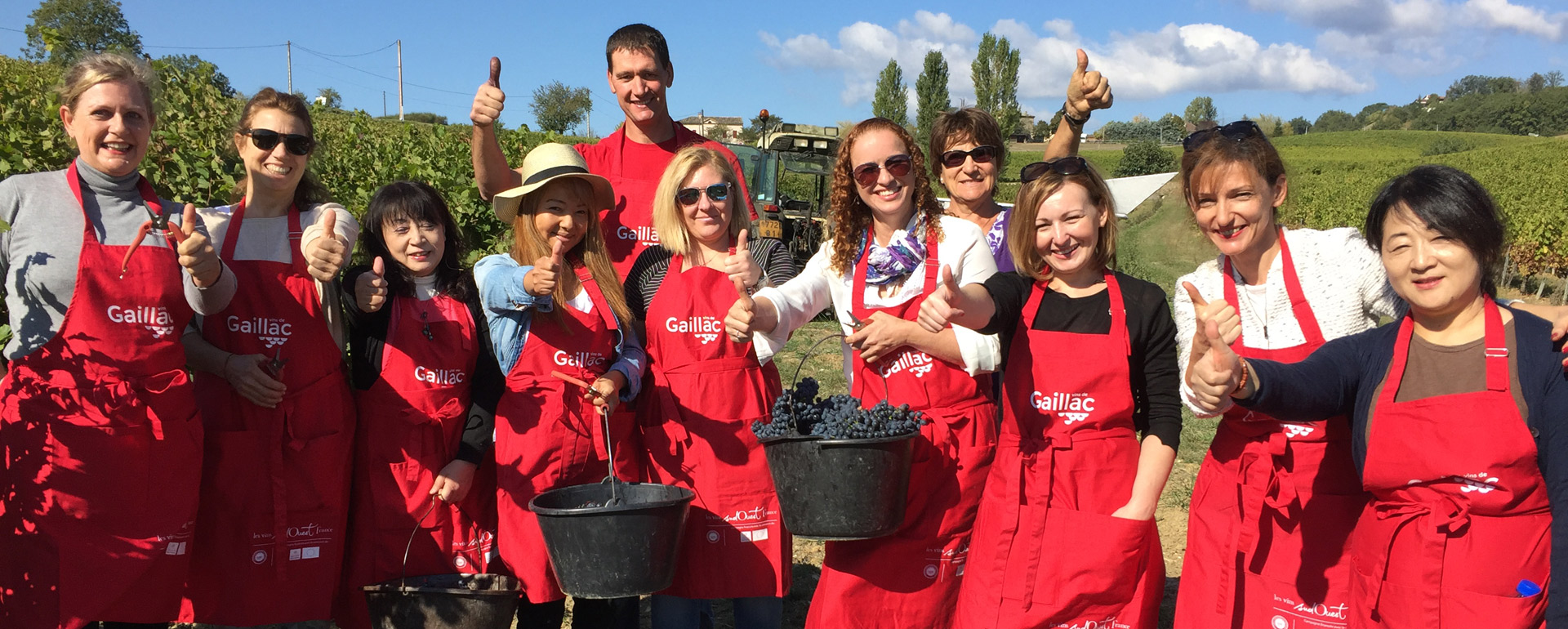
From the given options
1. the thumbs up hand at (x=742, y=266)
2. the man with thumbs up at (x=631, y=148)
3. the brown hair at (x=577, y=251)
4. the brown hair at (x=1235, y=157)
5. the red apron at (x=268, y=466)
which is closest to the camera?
the brown hair at (x=1235, y=157)

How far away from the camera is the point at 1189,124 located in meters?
3.03

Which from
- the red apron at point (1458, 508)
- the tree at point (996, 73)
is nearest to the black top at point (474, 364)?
Result: the red apron at point (1458, 508)

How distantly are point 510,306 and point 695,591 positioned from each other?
111 cm

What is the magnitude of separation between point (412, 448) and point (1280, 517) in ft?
8.50

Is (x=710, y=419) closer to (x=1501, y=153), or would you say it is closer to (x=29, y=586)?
(x=29, y=586)

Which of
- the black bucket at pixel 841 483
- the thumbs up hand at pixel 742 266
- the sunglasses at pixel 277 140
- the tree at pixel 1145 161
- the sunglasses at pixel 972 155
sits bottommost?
the black bucket at pixel 841 483

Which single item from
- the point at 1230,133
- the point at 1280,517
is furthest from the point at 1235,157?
the point at 1280,517

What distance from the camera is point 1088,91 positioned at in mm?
3594

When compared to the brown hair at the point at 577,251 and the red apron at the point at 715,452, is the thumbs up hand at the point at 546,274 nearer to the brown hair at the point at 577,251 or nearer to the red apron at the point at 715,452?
the brown hair at the point at 577,251

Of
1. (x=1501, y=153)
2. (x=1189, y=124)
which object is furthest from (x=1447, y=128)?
(x=1189, y=124)

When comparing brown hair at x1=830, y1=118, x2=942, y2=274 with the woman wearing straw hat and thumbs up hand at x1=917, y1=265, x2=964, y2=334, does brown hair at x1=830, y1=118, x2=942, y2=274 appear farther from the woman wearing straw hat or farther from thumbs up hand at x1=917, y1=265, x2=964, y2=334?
the woman wearing straw hat

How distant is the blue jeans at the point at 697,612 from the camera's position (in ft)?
10.9

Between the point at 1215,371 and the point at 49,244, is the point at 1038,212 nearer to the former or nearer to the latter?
the point at 1215,371

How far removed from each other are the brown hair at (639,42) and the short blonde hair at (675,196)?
71 cm
